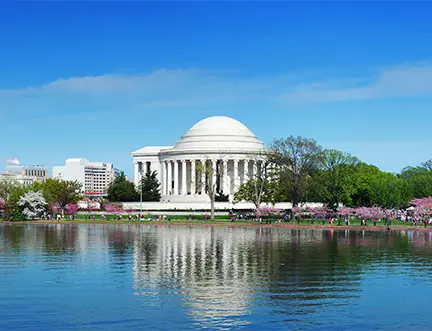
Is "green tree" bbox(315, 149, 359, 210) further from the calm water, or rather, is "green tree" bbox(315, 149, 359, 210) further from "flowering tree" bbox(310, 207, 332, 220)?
the calm water

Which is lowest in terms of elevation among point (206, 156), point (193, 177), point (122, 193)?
point (122, 193)

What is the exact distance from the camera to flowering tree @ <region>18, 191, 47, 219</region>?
10181cm

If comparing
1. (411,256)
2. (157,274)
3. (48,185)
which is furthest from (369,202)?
(157,274)

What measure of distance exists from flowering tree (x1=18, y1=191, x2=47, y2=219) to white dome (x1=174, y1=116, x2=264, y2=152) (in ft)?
130

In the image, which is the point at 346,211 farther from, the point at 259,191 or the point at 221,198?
the point at 221,198

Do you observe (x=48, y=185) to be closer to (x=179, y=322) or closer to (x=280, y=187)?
(x=280, y=187)

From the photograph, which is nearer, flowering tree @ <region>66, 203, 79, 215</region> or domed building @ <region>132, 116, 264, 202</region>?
flowering tree @ <region>66, 203, 79, 215</region>

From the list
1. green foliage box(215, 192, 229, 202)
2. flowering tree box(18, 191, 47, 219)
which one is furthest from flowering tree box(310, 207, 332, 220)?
flowering tree box(18, 191, 47, 219)

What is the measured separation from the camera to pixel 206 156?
128375 mm

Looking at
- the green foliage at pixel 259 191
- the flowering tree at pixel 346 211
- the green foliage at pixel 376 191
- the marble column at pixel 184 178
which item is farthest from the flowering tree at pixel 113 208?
the green foliage at pixel 376 191

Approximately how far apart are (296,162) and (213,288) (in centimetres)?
6685

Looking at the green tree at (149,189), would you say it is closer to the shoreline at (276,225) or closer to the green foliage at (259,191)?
the green foliage at (259,191)

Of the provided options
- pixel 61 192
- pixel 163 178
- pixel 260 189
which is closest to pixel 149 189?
pixel 163 178

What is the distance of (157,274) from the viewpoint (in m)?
32.2
